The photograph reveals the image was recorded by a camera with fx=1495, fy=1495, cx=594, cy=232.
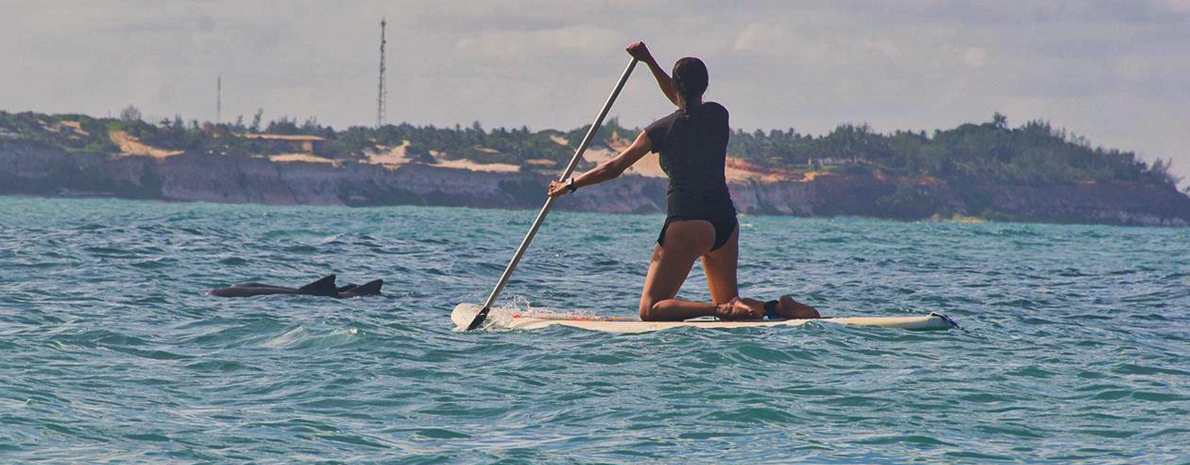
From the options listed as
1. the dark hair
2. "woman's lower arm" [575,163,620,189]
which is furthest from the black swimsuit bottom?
the dark hair

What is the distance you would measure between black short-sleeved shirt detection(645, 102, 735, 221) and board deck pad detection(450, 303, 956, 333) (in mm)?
874

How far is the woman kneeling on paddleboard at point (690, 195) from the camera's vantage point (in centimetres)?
1127

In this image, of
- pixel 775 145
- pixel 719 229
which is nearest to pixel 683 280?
pixel 719 229

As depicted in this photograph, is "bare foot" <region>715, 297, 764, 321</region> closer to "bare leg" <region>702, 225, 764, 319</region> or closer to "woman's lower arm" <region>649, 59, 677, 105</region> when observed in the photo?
"bare leg" <region>702, 225, 764, 319</region>

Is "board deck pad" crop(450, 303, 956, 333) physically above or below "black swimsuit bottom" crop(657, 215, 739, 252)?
below

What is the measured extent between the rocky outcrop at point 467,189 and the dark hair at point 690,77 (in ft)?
375

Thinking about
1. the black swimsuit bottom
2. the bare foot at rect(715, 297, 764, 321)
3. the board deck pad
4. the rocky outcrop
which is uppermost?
the black swimsuit bottom

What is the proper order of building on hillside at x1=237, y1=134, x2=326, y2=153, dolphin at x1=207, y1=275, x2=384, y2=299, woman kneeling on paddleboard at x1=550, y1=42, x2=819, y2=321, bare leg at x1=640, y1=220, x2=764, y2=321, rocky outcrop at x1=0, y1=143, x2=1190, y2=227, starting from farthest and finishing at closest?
building on hillside at x1=237, y1=134, x2=326, y2=153, rocky outcrop at x1=0, y1=143, x2=1190, y2=227, dolphin at x1=207, y1=275, x2=384, y2=299, bare leg at x1=640, y1=220, x2=764, y2=321, woman kneeling on paddleboard at x1=550, y1=42, x2=819, y2=321

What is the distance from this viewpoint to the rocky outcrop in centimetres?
12100

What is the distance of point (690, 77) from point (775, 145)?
523 ft

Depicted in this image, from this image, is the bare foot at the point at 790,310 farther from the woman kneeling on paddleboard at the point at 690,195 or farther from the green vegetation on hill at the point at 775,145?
the green vegetation on hill at the point at 775,145

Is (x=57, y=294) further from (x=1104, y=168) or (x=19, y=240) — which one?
(x=1104, y=168)

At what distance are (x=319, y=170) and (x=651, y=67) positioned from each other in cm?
11657

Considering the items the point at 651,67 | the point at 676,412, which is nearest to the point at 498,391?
the point at 676,412
